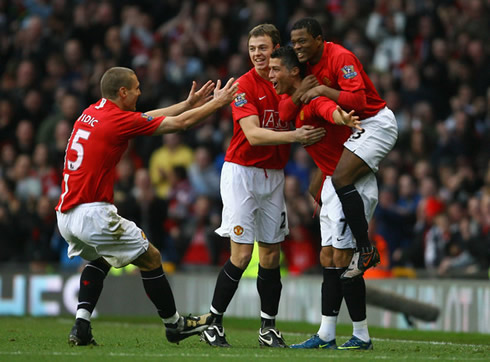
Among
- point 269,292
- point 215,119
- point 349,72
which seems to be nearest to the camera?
point 349,72

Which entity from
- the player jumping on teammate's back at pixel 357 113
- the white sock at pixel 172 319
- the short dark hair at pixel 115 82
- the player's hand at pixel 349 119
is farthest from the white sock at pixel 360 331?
the short dark hair at pixel 115 82

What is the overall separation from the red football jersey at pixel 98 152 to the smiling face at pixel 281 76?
1028 mm

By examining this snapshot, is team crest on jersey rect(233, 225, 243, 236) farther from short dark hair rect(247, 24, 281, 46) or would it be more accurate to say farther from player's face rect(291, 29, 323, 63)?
short dark hair rect(247, 24, 281, 46)

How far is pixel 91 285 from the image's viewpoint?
840 centimetres

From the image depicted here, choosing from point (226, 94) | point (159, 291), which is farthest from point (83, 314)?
point (226, 94)

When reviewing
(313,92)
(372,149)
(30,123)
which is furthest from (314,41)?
(30,123)

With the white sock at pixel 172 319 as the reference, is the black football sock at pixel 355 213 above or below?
above

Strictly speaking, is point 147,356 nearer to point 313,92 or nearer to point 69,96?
point 313,92

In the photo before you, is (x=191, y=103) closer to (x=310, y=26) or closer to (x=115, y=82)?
(x=115, y=82)

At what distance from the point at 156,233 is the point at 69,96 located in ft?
10.6

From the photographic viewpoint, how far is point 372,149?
8.16 metres

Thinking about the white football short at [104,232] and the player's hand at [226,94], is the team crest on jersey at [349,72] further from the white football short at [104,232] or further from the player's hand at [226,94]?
the white football short at [104,232]

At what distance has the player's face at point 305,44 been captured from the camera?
821 cm

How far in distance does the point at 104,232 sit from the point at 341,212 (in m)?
1.93
